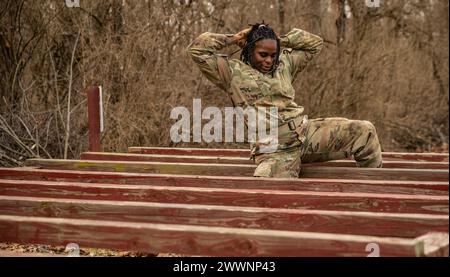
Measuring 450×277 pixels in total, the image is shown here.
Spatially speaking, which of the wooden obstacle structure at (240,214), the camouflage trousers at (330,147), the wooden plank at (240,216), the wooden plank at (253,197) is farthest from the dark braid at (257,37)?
the wooden plank at (240,216)

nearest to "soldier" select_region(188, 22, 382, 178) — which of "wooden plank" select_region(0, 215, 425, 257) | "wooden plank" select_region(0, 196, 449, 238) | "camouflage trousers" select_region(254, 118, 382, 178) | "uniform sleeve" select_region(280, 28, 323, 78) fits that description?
"camouflage trousers" select_region(254, 118, 382, 178)

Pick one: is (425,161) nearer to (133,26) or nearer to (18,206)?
(18,206)

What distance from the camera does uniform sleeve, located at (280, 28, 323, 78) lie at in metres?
4.68

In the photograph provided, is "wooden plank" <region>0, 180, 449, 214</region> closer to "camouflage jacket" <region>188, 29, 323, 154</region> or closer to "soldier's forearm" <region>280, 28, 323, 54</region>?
"camouflage jacket" <region>188, 29, 323, 154</region>

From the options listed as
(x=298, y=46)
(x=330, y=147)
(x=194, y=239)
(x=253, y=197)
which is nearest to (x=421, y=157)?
(x=330, y=147)

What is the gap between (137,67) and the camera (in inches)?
342

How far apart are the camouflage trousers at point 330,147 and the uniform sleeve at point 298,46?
1.82 ft

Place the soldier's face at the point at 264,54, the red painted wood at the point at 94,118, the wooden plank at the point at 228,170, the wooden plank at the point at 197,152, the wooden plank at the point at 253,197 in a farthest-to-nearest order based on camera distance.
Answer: the red painted wood at the point at 94,118 → the wooden plank at the point at 197,152 → the soldier's face at the point at 264,54 → the wooden plank at the point at 228,170 → the wooden plank at the point at 253,197

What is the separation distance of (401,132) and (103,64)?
774cm

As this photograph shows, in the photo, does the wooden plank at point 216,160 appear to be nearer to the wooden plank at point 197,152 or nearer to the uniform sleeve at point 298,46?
the wooden plank at point 197,152

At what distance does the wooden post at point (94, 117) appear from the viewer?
18.7ft

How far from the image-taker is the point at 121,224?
289 cm

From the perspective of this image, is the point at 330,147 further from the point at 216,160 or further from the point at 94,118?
the point at 94,118
